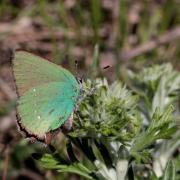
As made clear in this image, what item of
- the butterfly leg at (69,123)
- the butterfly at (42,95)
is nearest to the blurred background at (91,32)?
the butterfly at (42,95)

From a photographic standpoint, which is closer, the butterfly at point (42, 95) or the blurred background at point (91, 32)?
the butterfly at point (42, 95)

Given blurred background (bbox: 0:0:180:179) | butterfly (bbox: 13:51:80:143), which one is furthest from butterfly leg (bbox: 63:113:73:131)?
blurred background (bbox: 0:0:180:179)

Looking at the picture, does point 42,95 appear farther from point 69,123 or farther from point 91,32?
point 91,32

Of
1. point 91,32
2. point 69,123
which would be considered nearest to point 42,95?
point 69,123

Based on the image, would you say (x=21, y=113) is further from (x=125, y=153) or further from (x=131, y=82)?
(x=131, y=82)

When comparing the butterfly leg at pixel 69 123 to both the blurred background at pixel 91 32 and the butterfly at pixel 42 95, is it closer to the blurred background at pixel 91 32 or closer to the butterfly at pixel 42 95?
the butterfly at pixel 42 95

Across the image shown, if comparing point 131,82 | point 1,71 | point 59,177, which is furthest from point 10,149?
point 131,82
